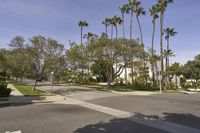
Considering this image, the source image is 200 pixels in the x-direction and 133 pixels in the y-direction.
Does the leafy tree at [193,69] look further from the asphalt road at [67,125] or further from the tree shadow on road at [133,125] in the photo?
the asphalt road at [67,125]

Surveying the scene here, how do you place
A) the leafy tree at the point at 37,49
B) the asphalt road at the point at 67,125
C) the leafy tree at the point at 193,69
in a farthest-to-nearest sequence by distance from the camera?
1. the leafy tree at the point at 193,69
2. the leafy tree at the point at 37,49
3. the asphalt road at the point at 67,125

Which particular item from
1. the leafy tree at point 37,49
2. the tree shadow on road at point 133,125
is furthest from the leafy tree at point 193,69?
the tree shadow on road at point 133,125

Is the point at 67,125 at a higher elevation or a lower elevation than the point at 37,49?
lower

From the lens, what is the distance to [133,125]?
29.2 ft

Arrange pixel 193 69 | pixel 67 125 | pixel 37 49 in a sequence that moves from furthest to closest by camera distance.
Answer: pixel 193 69, pixel 37 49, pixel 67 125

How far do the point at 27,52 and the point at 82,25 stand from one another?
105 ft

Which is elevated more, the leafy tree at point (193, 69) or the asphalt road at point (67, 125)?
the leafy tree at point (193, 69)

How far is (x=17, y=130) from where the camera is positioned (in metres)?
7.90

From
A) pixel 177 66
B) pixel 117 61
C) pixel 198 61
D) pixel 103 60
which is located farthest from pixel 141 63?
pixel 198 61

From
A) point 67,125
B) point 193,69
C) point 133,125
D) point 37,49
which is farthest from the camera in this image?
point 193,69

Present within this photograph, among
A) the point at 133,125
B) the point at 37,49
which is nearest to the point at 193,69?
the point at 37,49

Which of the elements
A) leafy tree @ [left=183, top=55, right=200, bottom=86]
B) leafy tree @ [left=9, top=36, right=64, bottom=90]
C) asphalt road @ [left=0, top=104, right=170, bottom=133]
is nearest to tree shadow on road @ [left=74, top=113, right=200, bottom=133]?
asphalt road @ [left=0, top=104, right=170, bottom=133]

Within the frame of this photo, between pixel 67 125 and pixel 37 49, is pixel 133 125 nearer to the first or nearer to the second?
pixel 67 125

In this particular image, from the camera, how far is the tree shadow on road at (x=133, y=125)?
26.2 feet
